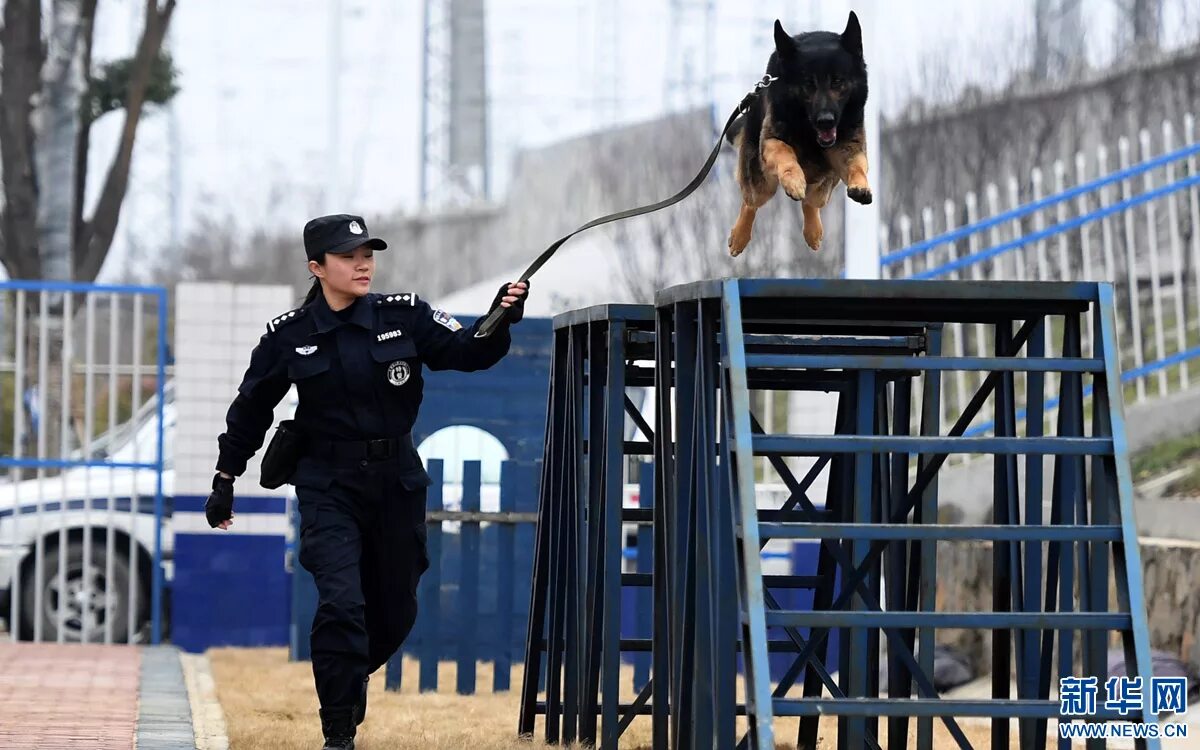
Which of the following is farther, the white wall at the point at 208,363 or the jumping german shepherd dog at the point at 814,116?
the white wall at the point at 208,363

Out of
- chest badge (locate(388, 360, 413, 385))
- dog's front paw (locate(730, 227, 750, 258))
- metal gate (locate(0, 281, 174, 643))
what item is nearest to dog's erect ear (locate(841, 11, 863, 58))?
dog's front paw (locate(730, 227, 750, 258))

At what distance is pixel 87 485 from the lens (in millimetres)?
12078

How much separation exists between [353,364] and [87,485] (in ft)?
19.8

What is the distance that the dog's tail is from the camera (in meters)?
5.77

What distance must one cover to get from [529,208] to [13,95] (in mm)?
25783

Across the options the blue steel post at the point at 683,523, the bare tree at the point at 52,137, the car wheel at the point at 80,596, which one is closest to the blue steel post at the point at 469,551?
the car wheel at the point at 80,596

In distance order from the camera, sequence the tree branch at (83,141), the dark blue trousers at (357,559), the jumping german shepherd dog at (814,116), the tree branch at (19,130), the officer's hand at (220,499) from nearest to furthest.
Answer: the jumping german shepherd dog at (814,116) < the dark blue trousers at (357,559) < the officer's hand at (220,499) < the tree branch at (19,130) < the tree branch at (83,141)

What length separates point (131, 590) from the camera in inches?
470

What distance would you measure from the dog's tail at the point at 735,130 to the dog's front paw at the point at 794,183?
538mm

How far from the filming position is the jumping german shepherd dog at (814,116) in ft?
17.2

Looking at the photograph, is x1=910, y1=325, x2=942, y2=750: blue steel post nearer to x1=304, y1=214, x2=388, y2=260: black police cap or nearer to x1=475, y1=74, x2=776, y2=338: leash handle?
x1=475, y1=74, x2=776, y2=338: leash handle

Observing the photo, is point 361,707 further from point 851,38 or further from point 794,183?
point 851,38

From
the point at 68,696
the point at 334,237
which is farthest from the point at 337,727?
the point at 68,696

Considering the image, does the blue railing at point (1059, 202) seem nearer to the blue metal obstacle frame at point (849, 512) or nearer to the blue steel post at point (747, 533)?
the blue metal obstacle frame at point (849, 512)
